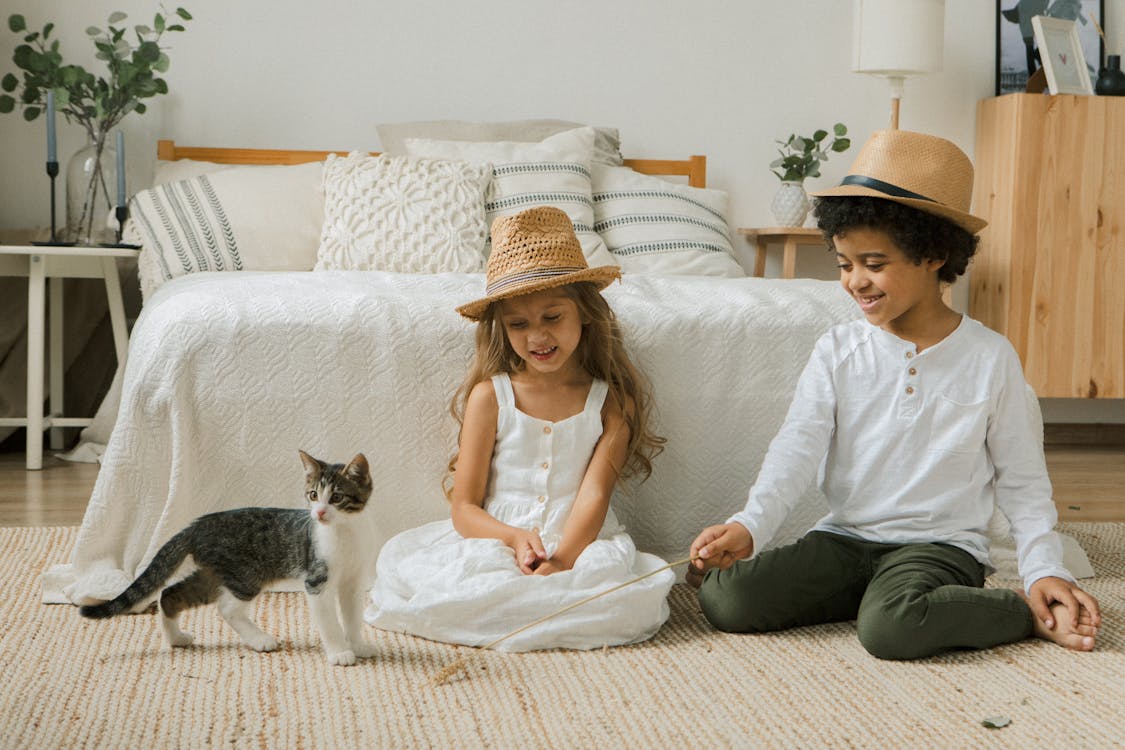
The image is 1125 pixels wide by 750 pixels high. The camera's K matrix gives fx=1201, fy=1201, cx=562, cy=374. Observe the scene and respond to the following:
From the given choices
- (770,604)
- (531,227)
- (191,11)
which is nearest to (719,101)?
(191,11)

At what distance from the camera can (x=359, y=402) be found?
1896 millimetres

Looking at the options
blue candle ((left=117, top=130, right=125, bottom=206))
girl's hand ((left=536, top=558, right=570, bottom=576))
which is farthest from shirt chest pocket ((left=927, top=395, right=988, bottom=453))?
blue candle ((left=117, top=130, right=125, bottom=206))

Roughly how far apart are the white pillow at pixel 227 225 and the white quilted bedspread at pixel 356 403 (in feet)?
2.73

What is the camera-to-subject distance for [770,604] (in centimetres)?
169

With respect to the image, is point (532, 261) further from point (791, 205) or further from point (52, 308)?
point (791, 205)

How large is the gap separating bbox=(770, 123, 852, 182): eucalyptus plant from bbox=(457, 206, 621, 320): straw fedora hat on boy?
2014 millimetres

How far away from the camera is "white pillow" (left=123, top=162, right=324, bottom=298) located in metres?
2.87

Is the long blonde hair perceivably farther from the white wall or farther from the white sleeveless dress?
the white wall

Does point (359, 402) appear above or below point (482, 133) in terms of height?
below

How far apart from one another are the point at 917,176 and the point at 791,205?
2.06m

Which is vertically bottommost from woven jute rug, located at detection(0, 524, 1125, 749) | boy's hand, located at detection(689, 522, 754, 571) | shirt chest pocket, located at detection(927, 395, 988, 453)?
woven jute rug, located at detection(0, 524, 1125, 749)

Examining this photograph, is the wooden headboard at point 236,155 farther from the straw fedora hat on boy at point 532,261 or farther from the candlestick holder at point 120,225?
the straw fedora hat on boy at point 532,261

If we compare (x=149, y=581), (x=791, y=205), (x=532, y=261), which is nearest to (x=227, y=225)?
(x=532, y=261)

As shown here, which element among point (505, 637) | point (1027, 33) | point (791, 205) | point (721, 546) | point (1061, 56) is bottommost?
point (505, 637)
